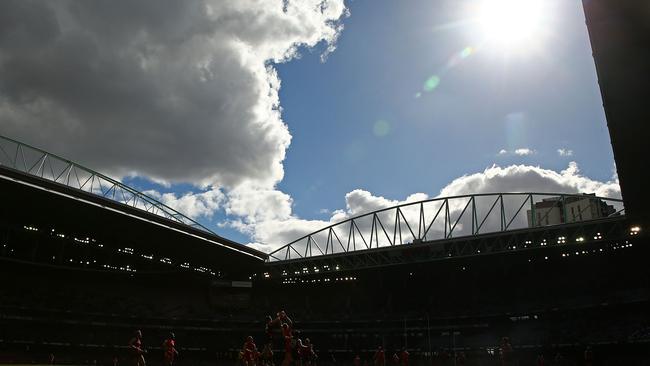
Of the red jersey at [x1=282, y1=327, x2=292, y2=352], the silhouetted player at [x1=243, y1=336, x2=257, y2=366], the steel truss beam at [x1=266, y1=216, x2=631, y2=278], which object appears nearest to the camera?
the red jersey at [x1=282, y1=327, x2=292, y2=352]

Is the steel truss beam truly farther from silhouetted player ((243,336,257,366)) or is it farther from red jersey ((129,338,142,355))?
red jersey ((129,338,142,355))

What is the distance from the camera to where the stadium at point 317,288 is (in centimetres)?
5281

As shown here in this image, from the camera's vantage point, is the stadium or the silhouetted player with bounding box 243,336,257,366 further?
the stadium

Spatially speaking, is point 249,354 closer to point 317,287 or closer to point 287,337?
point 287,337

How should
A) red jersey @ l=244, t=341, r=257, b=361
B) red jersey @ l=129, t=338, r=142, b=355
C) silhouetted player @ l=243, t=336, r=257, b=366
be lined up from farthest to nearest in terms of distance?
red jersey @ l=244, t=341, r=257, b=361
silhouetted player @ l=243, t=336, r=257, b=366
red jersey @ l=129, t=338, r=142, b=355

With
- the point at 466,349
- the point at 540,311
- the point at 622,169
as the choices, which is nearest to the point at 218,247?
the point at 466,349

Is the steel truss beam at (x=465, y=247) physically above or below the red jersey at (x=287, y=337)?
above

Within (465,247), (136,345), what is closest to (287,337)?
(136,345)

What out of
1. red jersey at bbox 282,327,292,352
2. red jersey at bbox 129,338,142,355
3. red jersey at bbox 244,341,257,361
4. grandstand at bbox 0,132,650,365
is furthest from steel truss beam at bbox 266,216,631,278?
red jersey at bbox 129,338,142,355

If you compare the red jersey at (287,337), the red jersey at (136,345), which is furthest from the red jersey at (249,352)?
the red jersey at (136,345)

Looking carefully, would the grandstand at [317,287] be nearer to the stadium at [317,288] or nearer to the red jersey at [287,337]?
the stadium at [317,288]

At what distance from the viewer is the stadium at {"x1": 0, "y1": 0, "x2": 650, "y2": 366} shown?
52.8 m

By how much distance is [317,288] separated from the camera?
243ft

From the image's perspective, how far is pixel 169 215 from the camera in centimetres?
5547
